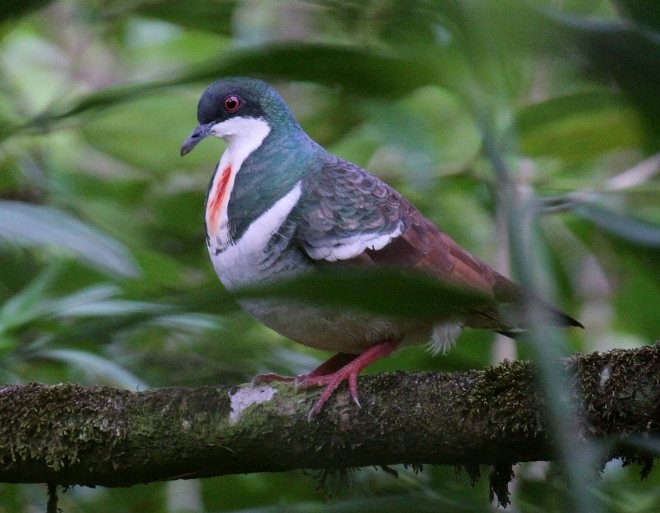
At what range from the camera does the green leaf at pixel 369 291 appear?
88cm

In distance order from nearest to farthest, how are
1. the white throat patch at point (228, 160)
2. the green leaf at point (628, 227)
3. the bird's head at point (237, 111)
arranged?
1. the green leaf at point (628, 227)
2. the white throat patch at point (228, 160)
3. the bird's head at point (237, 111)

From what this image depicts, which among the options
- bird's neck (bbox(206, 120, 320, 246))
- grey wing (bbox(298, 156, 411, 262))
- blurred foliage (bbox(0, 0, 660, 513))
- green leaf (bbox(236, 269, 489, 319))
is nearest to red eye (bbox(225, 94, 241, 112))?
bird's neck (bbox(206, 120, 320, 246))

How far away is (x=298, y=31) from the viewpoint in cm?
600

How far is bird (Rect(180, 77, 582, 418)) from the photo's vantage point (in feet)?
10.0

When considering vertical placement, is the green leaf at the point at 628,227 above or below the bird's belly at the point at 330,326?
above

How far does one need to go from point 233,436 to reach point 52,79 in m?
4.61

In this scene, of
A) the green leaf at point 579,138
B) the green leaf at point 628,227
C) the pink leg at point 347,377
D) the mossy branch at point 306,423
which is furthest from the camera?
the green leaf at point 579,138

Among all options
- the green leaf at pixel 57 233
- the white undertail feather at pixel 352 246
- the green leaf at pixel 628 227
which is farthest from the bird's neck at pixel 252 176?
the green leaf at pixel 628 227

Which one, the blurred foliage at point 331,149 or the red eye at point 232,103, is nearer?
the blurred foliage at point 331,149

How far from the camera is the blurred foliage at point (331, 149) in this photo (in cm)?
94

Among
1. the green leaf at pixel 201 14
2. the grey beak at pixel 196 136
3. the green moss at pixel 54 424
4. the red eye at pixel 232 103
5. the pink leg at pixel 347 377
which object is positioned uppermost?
the green leaf at pixel 201 14

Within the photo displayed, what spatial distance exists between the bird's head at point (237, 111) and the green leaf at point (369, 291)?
9.20ft

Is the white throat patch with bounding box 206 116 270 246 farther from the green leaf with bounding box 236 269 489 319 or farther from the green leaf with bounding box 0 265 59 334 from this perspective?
the green leaf with bounding box 236 269 489 319

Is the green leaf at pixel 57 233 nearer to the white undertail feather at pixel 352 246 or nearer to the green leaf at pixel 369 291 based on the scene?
the white undertail feather at pixel 352 246
